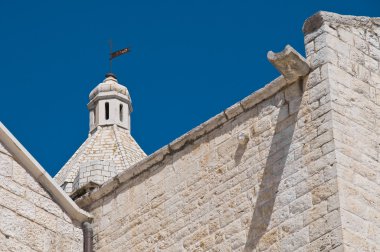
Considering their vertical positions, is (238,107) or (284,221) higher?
(238,107)

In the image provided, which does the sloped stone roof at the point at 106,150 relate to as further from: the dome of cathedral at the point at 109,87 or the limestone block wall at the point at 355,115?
the limestone block wall at the point at 355,115

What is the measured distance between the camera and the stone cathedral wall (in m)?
12.0

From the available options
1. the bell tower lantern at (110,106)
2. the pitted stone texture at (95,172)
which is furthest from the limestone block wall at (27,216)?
the bell tower lantern at (110,106)

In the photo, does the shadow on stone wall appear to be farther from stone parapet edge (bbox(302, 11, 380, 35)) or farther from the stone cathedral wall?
stone parapet edge (bbox(302, 11, 380, 35))

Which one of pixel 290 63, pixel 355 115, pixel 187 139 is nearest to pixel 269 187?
pixel 355 115

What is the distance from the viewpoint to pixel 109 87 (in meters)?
34.2

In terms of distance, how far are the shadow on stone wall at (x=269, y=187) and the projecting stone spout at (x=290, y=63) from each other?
31cm

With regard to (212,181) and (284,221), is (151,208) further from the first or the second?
(284,221)

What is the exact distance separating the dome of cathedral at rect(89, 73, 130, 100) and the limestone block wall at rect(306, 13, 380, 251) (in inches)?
828

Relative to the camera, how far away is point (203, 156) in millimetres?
13617

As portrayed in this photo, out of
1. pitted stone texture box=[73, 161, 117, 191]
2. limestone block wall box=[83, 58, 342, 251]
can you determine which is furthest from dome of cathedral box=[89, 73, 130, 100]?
limestone block wall box=[83, 58, 342, 251]

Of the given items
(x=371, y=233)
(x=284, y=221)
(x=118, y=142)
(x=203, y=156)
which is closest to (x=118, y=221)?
(x=203, y=156)

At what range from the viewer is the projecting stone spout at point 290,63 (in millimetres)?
12648

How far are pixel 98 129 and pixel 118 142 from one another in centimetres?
133
